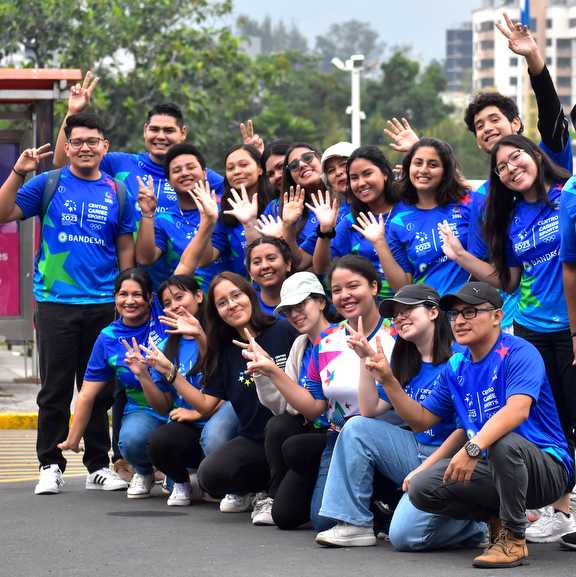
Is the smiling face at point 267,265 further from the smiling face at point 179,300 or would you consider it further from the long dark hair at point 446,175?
the long dark hair at point 446,175

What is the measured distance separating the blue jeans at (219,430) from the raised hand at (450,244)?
1.62 metres

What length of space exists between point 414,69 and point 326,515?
67.8 meters

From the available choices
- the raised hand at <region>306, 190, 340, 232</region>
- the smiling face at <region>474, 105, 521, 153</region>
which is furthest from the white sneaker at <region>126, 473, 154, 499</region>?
the smiling face at <region>474, 105, 521, 153</region>

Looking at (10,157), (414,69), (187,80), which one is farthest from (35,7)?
(414,69)

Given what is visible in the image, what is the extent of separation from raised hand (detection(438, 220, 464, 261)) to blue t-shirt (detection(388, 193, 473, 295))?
19 centimetres

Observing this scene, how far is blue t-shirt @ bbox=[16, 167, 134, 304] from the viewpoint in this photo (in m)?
9.15

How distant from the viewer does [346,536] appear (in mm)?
7172

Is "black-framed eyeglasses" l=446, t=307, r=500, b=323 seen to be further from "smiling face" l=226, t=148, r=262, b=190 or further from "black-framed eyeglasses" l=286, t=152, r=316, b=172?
"smiling face" l=226, t=148, r=262, b=190

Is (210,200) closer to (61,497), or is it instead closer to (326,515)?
(61,497)

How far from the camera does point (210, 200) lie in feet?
30.1

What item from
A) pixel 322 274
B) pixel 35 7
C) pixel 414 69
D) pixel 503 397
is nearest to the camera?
pixel 503 397

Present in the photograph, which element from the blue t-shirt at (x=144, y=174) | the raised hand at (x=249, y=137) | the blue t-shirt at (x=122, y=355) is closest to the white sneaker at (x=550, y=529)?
the blue t-shirt at (x=122, y=355)

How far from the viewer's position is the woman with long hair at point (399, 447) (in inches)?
277

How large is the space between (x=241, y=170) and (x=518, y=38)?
224 centimetres
